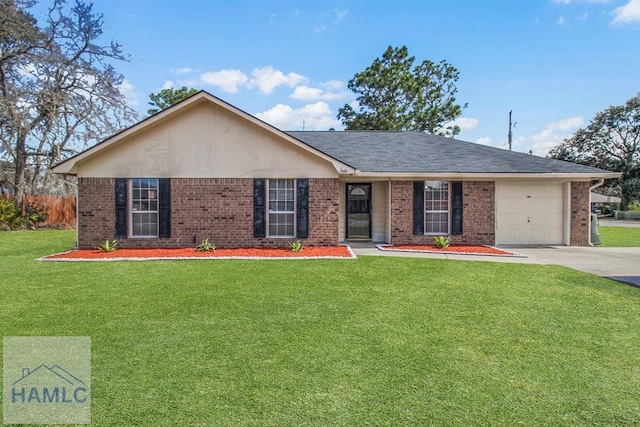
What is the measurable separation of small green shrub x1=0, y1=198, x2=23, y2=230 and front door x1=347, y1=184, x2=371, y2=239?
1879cm

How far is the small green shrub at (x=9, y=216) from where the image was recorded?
66.7 feet

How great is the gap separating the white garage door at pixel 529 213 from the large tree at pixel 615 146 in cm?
3913

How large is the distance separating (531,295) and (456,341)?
2.97 metres

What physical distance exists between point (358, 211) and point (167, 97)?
1450 inches

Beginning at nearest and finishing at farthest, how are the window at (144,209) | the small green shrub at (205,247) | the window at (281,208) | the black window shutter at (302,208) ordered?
1. the small green shrub at (205,247)
2. the window at (144,209)
3. the black window shutter at (302,208)
4. the window at (281,208)

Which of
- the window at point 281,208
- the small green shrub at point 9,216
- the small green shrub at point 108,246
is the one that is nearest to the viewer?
the small green shrub at point 108,246

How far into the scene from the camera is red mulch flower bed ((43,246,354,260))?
34.4 ft

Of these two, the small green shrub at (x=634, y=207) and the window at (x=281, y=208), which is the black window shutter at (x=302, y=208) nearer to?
the window at (x=281, y=208)

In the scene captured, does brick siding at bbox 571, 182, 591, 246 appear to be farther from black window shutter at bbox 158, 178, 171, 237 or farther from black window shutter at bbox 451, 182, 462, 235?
black window shutter at bbox 158, 178, 171, 237

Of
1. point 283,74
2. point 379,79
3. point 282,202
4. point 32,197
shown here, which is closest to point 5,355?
point 282,202

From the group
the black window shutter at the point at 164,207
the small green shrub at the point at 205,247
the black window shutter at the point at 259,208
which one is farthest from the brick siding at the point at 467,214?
the black window shutter at the point at 164,207

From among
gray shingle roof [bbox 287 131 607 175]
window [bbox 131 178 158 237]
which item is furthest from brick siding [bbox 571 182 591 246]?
window [bbox 131 178 158 237]

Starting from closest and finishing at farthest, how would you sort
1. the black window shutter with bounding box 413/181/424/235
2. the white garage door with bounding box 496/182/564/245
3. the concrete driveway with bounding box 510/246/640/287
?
1. the concrete driveway with bounding box 510/246/640/287
2. the black window shutter with bounding box 413/181/424/235
3. the white garage door with bounding box 496/182/564/245

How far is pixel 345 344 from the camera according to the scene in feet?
14.4
